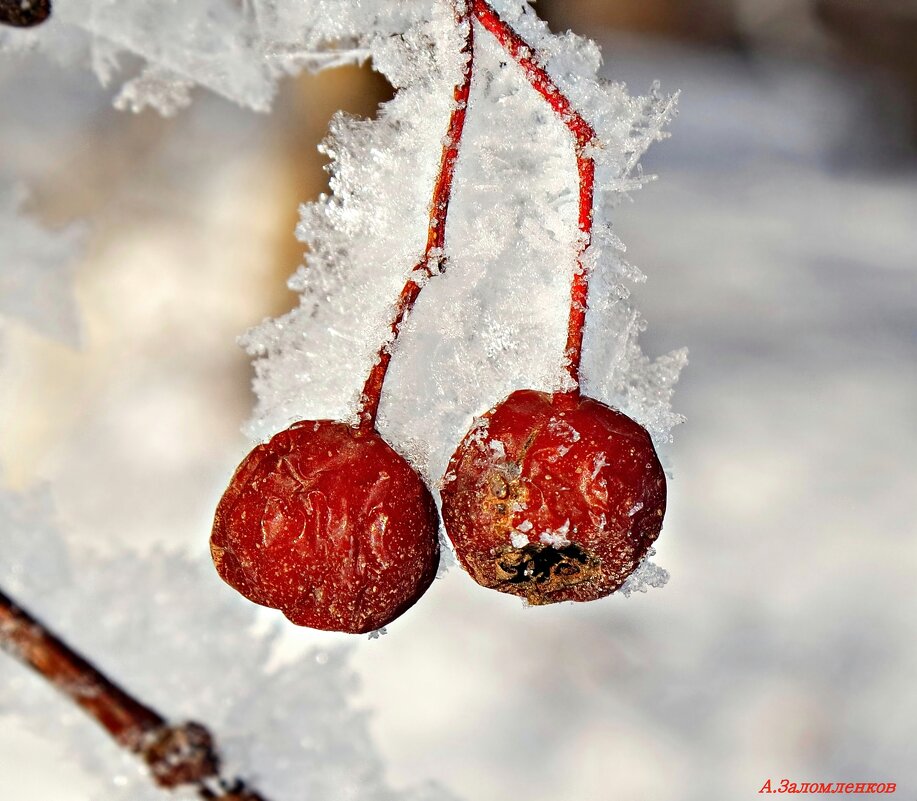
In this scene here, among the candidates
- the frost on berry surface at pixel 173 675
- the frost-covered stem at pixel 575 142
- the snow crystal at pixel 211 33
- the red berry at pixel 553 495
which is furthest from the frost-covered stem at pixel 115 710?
the snow crystal at pixel 211 33

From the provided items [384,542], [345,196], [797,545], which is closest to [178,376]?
[345,196]

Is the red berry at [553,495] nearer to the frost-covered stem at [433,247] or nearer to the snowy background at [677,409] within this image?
the frost-covered stem at [433,247]

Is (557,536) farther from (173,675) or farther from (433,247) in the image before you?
(173,675)

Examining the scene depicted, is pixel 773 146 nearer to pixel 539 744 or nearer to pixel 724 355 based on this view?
pixel 724 355

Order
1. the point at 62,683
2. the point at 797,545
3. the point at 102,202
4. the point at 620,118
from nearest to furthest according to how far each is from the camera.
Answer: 1. the point at 62,683
2. the point at 620,118
3. the point at 102,202
4. the point at 797,545

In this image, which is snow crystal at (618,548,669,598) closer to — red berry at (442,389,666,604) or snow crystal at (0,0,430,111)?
red berry at (442,389,666,604)
